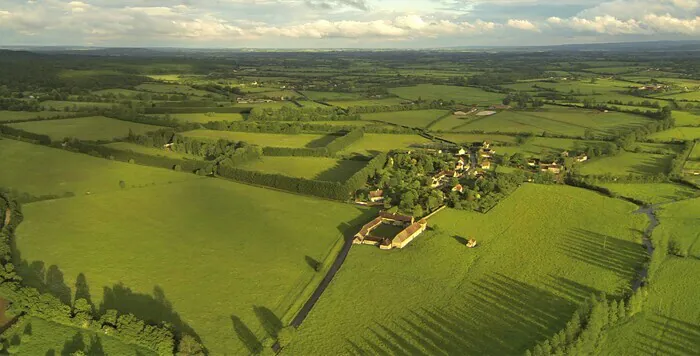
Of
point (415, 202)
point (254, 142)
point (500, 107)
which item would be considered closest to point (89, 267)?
point (415, 202)

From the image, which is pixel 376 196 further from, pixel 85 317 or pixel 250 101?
pixel 250 101

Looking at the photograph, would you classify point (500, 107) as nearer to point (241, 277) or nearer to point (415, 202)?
point (415, 202)

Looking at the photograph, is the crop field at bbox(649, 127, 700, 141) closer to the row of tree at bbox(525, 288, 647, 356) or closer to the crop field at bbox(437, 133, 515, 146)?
the crop field at bbox(437, 133, 515, 146)

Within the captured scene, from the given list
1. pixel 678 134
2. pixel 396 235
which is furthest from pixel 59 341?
pixel 678 134

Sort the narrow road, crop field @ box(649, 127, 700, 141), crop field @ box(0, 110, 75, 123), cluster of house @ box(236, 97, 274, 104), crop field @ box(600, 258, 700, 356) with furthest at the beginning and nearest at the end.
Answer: cluster of house @ box(236, 97, 274, 104), crop field @ box(0, 110, 75, 123), crop field @ box(649, 127, 700, 141), the narrow road, crop field @ box(600, 258, 700, 356)

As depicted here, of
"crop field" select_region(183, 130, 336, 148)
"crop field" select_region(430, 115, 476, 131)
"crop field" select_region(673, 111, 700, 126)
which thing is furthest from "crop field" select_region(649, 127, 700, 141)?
"crop field" select_region(183, 130, 336, 148)

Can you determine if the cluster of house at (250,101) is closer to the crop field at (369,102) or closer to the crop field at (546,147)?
the crop field at (369,102)
